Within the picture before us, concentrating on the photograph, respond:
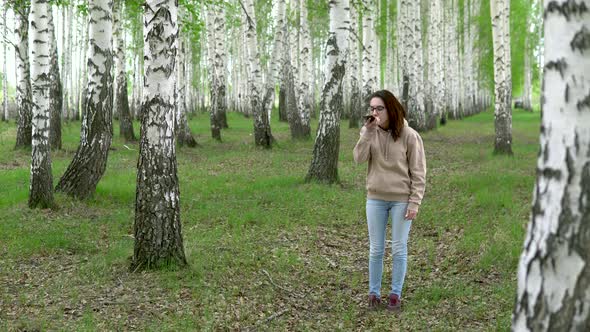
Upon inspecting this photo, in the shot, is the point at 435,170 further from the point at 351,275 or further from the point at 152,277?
the point at 152,277

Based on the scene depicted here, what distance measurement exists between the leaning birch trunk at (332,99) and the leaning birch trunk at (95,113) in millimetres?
3964

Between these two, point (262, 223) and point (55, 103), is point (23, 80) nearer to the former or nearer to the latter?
Result: point (55, 103)

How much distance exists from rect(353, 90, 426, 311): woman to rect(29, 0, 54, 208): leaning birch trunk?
5.36 meters

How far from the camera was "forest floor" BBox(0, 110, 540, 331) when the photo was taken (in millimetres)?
5371

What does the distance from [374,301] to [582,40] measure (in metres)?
3.78

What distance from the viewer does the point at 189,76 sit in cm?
3694

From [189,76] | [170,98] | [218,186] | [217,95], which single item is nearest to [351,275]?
[170,98]

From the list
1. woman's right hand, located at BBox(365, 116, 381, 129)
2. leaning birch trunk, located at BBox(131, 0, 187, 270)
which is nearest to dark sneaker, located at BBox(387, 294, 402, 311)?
woman's right hand, located at BBox(365, 116, 381, 129)

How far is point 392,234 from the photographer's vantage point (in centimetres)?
541

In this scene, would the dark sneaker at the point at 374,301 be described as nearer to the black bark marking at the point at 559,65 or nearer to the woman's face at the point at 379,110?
the woman's face at the point at 379,110

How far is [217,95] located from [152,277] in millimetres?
15165

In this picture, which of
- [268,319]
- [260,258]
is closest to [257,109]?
[260,258]

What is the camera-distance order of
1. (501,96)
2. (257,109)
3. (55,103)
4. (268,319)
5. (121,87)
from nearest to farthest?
(268,319)
(55,103)
(501,96)
(257,109)
(121,87)

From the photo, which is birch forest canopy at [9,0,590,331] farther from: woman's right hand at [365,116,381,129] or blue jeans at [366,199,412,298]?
woman's right hand at [365,116,381,129]
